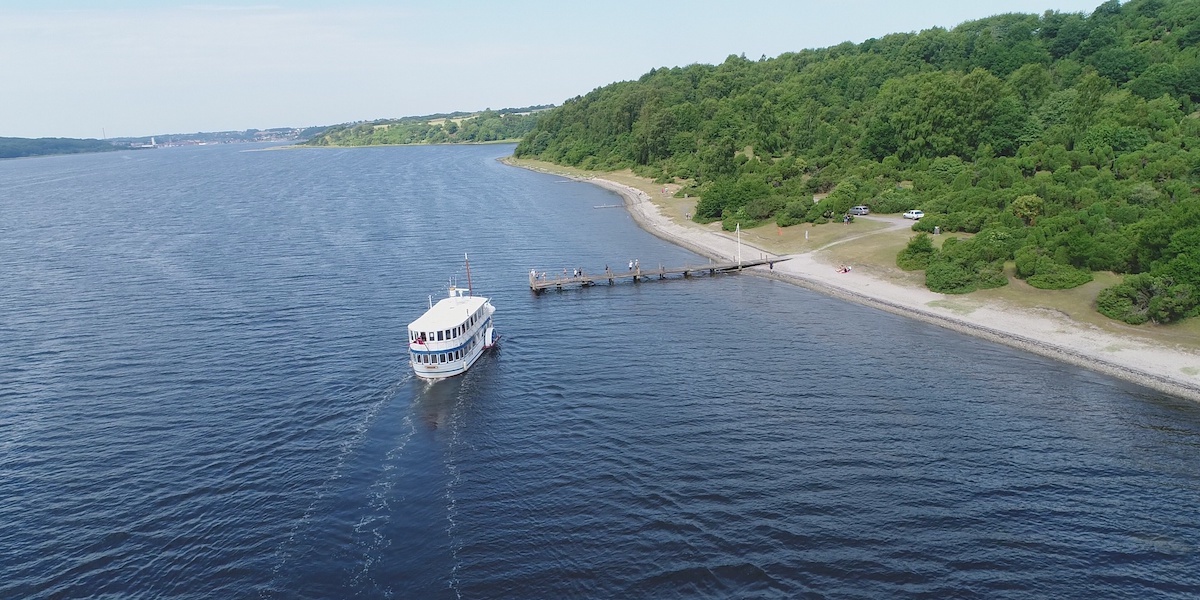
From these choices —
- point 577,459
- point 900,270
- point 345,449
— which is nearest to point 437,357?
point 345,449

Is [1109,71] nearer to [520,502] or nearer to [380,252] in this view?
[380,252]

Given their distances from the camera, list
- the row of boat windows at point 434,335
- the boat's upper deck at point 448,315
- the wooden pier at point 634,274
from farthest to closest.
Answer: the wooden pier at point 634,274, the boat's upper deck at point 448,315, the row of boat windows at point 434,335

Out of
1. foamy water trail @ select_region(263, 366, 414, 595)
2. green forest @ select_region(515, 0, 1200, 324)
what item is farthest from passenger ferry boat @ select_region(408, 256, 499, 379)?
green forest @ select_region(515, 0, 1200, 324)

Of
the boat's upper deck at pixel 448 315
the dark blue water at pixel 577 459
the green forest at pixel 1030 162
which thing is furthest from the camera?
the green forest at pixel 1030 162

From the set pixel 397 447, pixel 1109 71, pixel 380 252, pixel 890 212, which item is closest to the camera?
pixel 397 447

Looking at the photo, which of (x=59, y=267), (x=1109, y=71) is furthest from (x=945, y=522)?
(x=1109, y=71)

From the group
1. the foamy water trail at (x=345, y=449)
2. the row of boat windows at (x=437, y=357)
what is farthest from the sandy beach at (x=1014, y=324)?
the foamy water trail at (x=345, y=449)

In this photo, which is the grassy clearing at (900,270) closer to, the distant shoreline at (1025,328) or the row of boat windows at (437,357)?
the distant shoreline at (1025,328)
